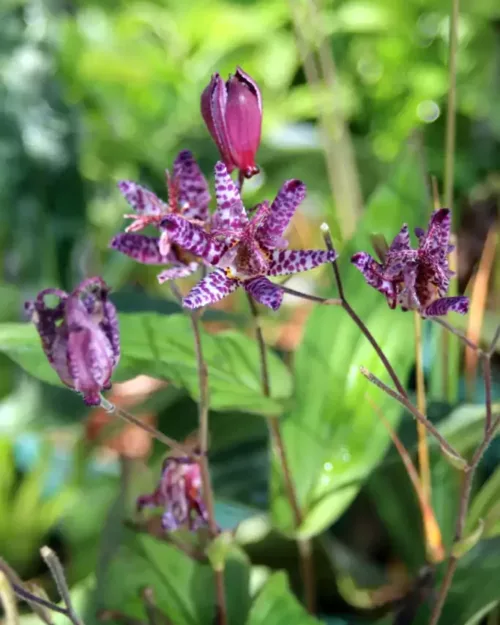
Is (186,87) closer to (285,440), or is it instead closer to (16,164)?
(16,164)

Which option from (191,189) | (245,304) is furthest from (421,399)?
(245,304)

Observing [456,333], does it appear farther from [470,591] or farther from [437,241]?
[470,591]

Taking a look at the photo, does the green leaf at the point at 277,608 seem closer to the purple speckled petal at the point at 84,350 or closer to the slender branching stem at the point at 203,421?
the slender branching stem at the point at 203,421

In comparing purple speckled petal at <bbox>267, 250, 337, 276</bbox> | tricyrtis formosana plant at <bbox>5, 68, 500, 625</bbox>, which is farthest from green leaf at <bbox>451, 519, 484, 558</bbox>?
purple speckled petal at <bbox>267, 250, 337, 276</bbox>

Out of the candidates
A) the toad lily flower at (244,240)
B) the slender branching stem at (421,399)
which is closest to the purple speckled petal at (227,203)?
the toad lily flower at (244,240)

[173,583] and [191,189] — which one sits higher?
[191,189]

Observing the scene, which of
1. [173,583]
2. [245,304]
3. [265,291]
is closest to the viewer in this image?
[265,291]
